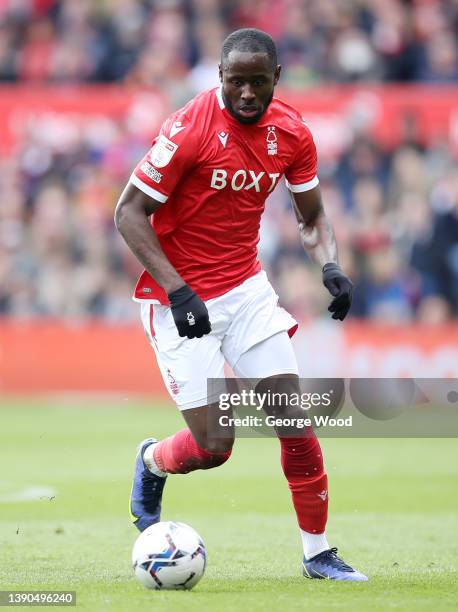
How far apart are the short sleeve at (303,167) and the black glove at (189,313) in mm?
998

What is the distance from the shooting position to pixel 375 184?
16.4m

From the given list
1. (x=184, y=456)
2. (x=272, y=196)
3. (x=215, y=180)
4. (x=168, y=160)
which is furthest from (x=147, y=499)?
(x=272, y=196)

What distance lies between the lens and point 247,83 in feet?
21.1

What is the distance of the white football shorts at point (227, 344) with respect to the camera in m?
6.73

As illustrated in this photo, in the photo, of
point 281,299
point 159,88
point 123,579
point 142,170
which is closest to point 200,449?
point 123,579

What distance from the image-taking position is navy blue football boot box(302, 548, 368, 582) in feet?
21.3

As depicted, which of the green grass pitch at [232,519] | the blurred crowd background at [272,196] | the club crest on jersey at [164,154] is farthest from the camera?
the blurred crowd background at [272,196]

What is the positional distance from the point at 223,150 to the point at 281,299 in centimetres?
925

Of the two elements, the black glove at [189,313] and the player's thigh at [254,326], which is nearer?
the black glove at [189,313]

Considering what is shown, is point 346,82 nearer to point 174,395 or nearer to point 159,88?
point 159,88

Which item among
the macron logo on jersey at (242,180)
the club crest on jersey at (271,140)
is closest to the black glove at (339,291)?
the macron logo on jersey at (242,180)

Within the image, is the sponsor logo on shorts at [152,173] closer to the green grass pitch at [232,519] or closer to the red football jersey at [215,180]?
the red football jersey at [215,180]

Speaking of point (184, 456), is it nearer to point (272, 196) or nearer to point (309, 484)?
point (309, 484)

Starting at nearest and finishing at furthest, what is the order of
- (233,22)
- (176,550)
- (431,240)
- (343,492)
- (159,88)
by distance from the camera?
(176,550), (343,492), (431,240), (159,88), (233,22)
